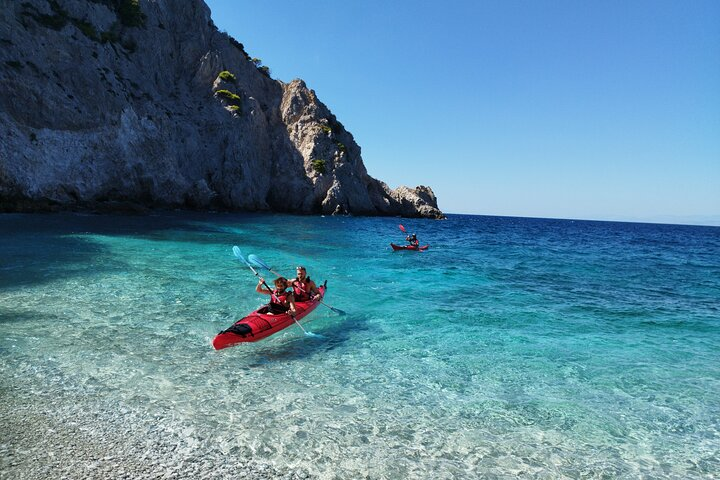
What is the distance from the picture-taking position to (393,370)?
30.7 feet

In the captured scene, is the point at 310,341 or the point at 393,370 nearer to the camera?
the point at 393,370

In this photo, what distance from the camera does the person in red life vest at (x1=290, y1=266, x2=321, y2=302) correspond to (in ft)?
43.8

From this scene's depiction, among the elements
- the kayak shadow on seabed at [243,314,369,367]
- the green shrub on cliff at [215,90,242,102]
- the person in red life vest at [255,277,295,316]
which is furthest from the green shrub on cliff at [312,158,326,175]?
the person in red life vest at [255,277,295,316]

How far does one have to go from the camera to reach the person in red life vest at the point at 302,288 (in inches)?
525

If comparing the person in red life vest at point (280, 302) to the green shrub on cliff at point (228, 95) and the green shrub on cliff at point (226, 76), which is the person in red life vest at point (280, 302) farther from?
the green shrub on cliff at point (226, 76)

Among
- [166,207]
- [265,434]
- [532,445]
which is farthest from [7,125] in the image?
[532,445]

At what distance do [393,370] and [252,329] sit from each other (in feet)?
12.0

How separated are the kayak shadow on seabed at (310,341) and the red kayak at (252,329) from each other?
37 cm

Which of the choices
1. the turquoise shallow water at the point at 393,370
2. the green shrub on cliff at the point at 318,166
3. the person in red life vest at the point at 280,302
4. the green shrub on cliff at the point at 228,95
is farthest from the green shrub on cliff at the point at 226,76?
the person in red life vest at the point at 280,302

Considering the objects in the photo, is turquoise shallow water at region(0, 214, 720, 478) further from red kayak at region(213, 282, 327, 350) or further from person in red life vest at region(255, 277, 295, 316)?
person in red life vest at region(255, 277, 295, 316)

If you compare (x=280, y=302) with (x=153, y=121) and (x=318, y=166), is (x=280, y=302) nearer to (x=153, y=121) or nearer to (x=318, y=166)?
(x=153, y=121)

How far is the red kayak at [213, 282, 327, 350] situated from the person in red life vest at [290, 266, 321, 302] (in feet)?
4.68

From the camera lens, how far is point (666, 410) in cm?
794

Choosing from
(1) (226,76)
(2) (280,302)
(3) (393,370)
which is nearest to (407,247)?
(2) (280,302)
